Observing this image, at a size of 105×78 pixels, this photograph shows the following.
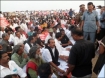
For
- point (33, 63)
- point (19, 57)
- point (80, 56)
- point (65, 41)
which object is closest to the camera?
point (80, 56)

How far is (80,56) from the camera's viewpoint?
2.94m

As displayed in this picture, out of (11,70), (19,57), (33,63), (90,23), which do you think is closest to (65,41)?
(90,23)

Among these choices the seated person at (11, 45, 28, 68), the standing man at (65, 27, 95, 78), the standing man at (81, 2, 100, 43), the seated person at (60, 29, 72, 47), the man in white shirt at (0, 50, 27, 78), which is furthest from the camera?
the seated person at (60, 29, 72, 47)

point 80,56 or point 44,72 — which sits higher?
point 80,56

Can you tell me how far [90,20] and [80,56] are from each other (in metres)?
2.49

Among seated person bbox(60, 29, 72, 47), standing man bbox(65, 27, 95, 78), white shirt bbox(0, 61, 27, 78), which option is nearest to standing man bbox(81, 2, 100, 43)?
seated person bbox(60, 29, 72, 47)

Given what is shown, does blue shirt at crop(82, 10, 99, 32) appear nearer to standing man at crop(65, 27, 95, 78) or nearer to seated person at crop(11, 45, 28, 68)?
seated person at crop(11, 45, 28, 68)

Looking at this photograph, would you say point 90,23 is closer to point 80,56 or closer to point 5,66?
point 80,56

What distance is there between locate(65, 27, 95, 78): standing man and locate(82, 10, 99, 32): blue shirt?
2.30 meters

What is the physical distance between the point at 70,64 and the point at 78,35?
406 millimetres

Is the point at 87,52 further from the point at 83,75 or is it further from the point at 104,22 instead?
the point at 104,22

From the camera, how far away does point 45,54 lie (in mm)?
3967

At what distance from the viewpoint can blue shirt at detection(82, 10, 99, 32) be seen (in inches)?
206

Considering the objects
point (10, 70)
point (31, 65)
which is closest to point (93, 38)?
point (31, 65)
